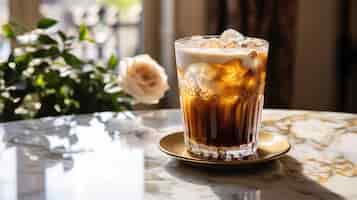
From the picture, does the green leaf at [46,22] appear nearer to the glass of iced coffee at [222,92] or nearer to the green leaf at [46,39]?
the green leaf at [46,39]

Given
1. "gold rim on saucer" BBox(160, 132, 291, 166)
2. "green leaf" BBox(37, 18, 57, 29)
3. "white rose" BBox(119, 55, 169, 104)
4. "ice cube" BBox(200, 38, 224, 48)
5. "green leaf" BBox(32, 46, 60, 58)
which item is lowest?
"gold rim on saucer" BBox(160, 132, 291, 166)

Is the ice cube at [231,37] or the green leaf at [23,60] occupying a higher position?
the ice cube at [231,37]

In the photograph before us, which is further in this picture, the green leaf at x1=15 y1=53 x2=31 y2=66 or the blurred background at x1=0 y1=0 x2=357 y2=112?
the blurred background at x1=0 y1=0 x2=357 y2=112

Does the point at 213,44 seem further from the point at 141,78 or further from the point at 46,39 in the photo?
the point at 46,39

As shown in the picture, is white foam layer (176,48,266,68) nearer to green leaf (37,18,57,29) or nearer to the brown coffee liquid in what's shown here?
the brown coffee liquid

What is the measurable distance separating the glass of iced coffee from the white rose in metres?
0.37

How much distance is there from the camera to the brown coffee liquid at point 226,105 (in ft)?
3.22

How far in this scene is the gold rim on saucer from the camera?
0.96 metres

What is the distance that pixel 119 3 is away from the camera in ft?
8.13

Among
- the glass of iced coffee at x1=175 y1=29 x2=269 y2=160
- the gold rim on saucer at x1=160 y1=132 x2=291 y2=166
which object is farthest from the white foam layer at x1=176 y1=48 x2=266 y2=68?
the gold rim on saucer at x1=160 y1=132 x2=291 y2=166

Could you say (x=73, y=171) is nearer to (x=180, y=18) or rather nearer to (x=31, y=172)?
(x=31, y=172)

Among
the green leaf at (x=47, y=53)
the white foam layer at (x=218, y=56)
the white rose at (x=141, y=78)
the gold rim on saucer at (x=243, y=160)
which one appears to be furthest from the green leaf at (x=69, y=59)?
the white foam layer at (x=218, y=56)

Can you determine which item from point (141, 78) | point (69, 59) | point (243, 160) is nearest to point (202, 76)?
point (243, 160)

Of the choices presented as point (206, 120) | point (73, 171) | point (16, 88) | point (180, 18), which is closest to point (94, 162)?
A: point (73, 171)
